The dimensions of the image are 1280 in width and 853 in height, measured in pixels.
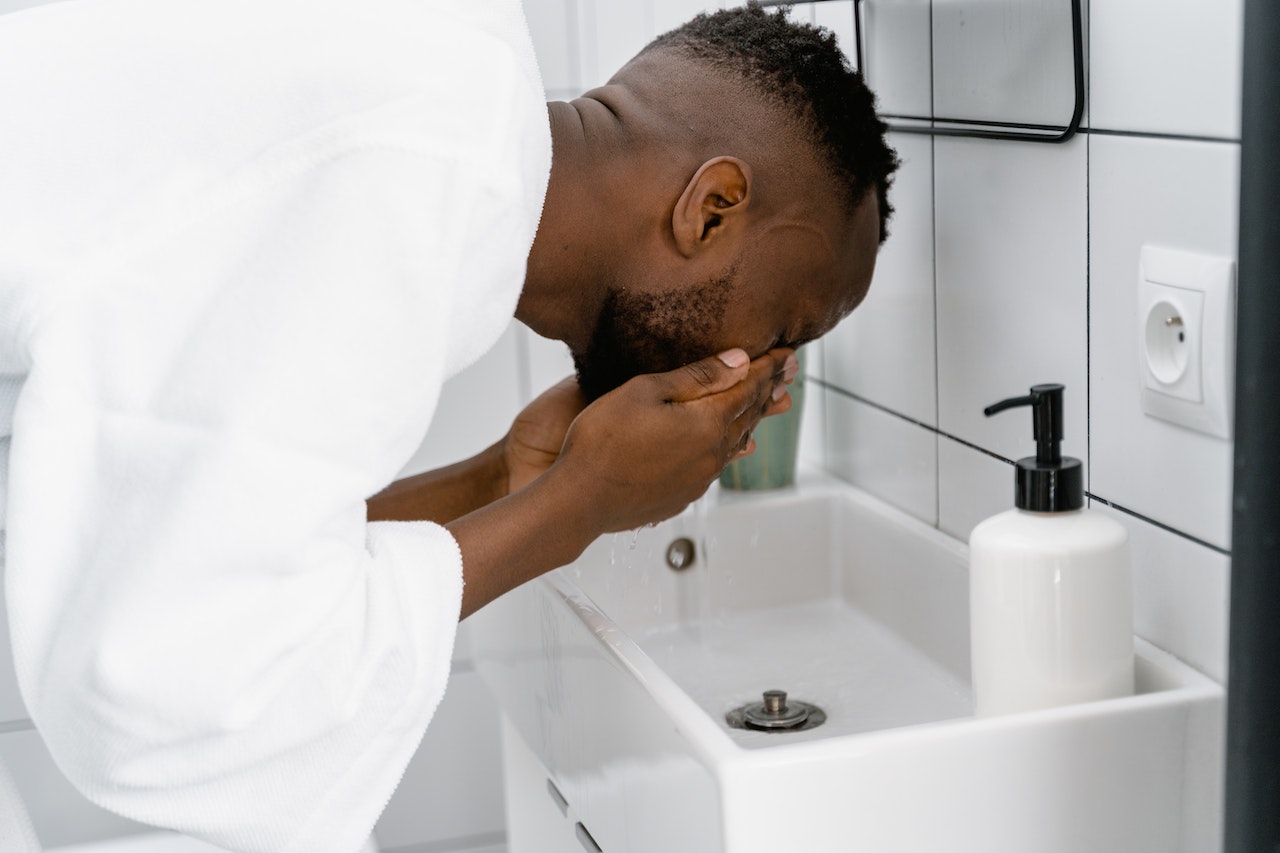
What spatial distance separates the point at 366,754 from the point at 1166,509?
0.51 metres

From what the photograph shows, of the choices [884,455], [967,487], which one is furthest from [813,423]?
[967,487]

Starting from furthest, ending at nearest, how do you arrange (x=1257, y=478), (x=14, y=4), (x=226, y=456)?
1. (x=14, y=4)
2. (x=226, y=456)
3. (x=1257, y=478)

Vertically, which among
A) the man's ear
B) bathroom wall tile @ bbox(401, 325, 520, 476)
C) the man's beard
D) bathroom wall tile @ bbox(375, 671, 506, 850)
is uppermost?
the man's ear

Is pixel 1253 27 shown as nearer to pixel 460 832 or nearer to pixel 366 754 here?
pixel 366 754

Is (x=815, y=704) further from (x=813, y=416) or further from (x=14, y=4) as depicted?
(x=14, y=4)

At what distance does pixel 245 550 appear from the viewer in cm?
72

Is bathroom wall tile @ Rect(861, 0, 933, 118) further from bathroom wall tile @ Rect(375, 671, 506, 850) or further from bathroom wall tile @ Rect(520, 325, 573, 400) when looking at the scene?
bathroom wall tile @ Rect(375, 671, 506, 850)

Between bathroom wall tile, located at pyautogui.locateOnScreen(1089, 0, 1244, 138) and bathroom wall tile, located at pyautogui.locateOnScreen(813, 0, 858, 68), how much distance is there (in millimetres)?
377

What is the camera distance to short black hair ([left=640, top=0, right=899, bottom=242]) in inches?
40.1

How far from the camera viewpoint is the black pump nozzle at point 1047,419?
2.76 feet

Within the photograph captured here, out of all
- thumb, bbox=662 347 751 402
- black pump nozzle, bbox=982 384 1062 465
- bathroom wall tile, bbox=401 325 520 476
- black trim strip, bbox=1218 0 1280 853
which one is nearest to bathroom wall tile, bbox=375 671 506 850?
bathroom wall tile, bbox=401 325 520 476

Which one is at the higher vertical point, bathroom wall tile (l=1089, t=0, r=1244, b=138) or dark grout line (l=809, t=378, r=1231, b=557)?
bathroom wall tile (l=1089, t=0, r=1244, b=138)

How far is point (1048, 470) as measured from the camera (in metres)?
0.84

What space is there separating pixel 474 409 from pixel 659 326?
0.66m
